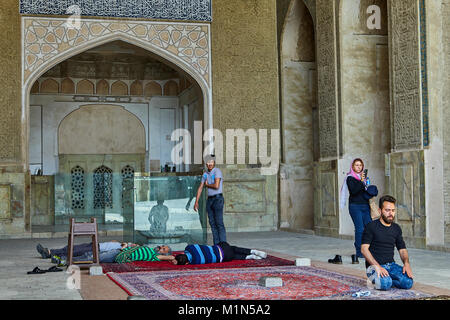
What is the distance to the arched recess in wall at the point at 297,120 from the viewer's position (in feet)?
41.7

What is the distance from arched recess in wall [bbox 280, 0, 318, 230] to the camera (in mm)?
12719

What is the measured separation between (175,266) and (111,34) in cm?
669

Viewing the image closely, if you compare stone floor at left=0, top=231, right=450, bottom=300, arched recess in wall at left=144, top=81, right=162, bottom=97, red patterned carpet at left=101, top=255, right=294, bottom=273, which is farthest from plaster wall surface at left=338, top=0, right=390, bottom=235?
arched recess in wall at left=144, top=81, right=162, bottom=97

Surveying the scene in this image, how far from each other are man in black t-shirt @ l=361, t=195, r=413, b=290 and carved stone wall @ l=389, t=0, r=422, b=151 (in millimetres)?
3887

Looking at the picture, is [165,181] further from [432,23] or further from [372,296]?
[372,296]

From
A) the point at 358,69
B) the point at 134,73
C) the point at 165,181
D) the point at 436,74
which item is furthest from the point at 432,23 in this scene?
the point at 134,73

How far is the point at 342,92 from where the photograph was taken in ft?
33.5

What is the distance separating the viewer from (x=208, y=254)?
6.48 meters

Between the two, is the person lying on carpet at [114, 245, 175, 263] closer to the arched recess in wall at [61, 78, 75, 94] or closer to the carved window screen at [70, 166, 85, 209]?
the carved window screen at [70, 166, 85, 209]

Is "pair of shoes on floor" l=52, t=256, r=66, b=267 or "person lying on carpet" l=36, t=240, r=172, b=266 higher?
"person lying on carpet" l=36, t=240, r=172, b=266

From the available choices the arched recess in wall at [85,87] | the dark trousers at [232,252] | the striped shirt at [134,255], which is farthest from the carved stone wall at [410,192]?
the arched recess in wall at [85,87]

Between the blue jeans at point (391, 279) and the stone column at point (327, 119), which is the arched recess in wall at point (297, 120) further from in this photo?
the blue jeans at point (391, 279)

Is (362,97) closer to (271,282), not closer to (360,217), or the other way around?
(360,217)

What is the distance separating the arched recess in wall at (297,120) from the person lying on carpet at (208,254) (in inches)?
234
